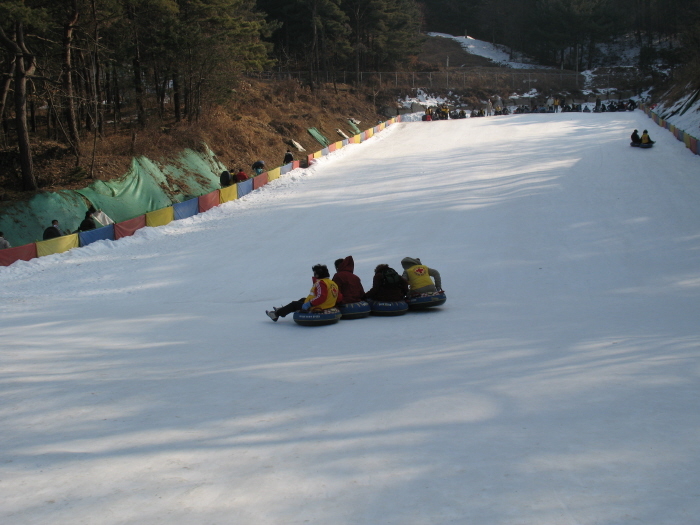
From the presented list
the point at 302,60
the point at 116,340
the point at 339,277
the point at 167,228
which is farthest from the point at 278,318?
the point at 302,60

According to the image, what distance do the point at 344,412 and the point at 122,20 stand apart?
1012 inches

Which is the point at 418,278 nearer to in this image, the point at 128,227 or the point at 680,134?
the point at 128,227

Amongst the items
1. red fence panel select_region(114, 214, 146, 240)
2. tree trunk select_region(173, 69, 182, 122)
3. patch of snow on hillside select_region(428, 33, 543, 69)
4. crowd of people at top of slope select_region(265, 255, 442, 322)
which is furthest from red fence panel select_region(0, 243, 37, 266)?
patch of snow on hillside select_region(428, 33, 543, 69)

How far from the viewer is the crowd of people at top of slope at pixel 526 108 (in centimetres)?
4784

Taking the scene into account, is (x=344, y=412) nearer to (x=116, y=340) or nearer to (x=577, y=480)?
(x=577, y=480)

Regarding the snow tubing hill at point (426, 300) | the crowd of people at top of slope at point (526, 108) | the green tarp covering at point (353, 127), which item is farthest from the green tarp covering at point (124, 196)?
the crowd of people at top of slope at point (526, 108)

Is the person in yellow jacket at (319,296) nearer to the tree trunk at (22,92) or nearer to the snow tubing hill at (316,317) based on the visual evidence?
the snow tubing hill at (316,317)

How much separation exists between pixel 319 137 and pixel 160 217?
21360mm

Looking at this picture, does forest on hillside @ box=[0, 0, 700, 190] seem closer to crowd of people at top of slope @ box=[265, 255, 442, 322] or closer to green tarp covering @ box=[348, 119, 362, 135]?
green tarp covering @ box=[348, 119, 362, 135]

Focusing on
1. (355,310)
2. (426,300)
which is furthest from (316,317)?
(426,300)

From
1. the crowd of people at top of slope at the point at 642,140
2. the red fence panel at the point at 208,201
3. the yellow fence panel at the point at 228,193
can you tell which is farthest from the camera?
the crowd of people at top of slope at the point at 642,140

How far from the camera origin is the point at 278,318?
31.6 feet

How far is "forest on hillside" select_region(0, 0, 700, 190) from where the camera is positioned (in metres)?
20.7

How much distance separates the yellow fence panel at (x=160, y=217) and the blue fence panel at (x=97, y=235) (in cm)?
155
